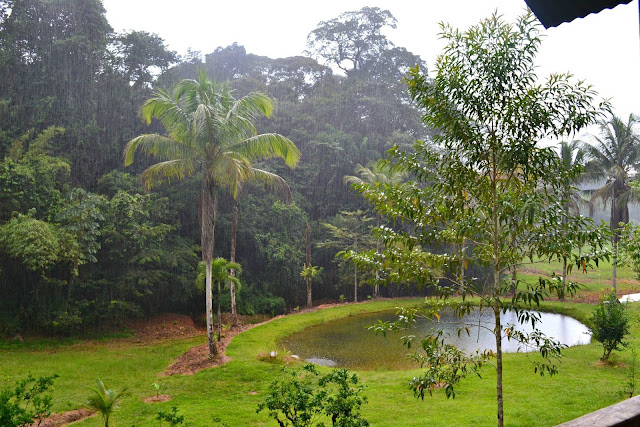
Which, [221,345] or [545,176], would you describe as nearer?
[545,176]

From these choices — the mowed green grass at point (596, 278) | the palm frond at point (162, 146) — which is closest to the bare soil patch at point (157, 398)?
the palm frond at point (162, 146)

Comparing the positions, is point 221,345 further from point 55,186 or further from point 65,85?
point 65,85

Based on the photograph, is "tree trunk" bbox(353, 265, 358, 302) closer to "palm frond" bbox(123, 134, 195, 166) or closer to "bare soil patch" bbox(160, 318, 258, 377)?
"bare soil patch" bbox(160, 318, 258, 377)

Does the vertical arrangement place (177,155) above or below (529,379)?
above

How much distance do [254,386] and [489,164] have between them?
7.63 meters

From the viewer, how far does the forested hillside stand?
44.8 feet

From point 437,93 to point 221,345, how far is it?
36.1 feet

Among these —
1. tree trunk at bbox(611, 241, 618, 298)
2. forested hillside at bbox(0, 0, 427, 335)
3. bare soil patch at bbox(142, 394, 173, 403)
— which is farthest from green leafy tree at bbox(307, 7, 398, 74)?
bare soil patch at bbox(142, 394, 173, 403)

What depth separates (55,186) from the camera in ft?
49.3

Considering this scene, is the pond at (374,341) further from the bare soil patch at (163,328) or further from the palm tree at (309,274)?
the bare soil patch at (163,328)

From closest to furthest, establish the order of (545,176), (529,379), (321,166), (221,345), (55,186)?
1. (545,176)
2. (529,379)
3. (221,345)
4. (55,186)
5. (321,166)

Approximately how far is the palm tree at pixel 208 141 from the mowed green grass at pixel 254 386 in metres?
1.82

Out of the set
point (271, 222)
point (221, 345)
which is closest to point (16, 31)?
point (271, 222)

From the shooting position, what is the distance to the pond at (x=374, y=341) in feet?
41.5
